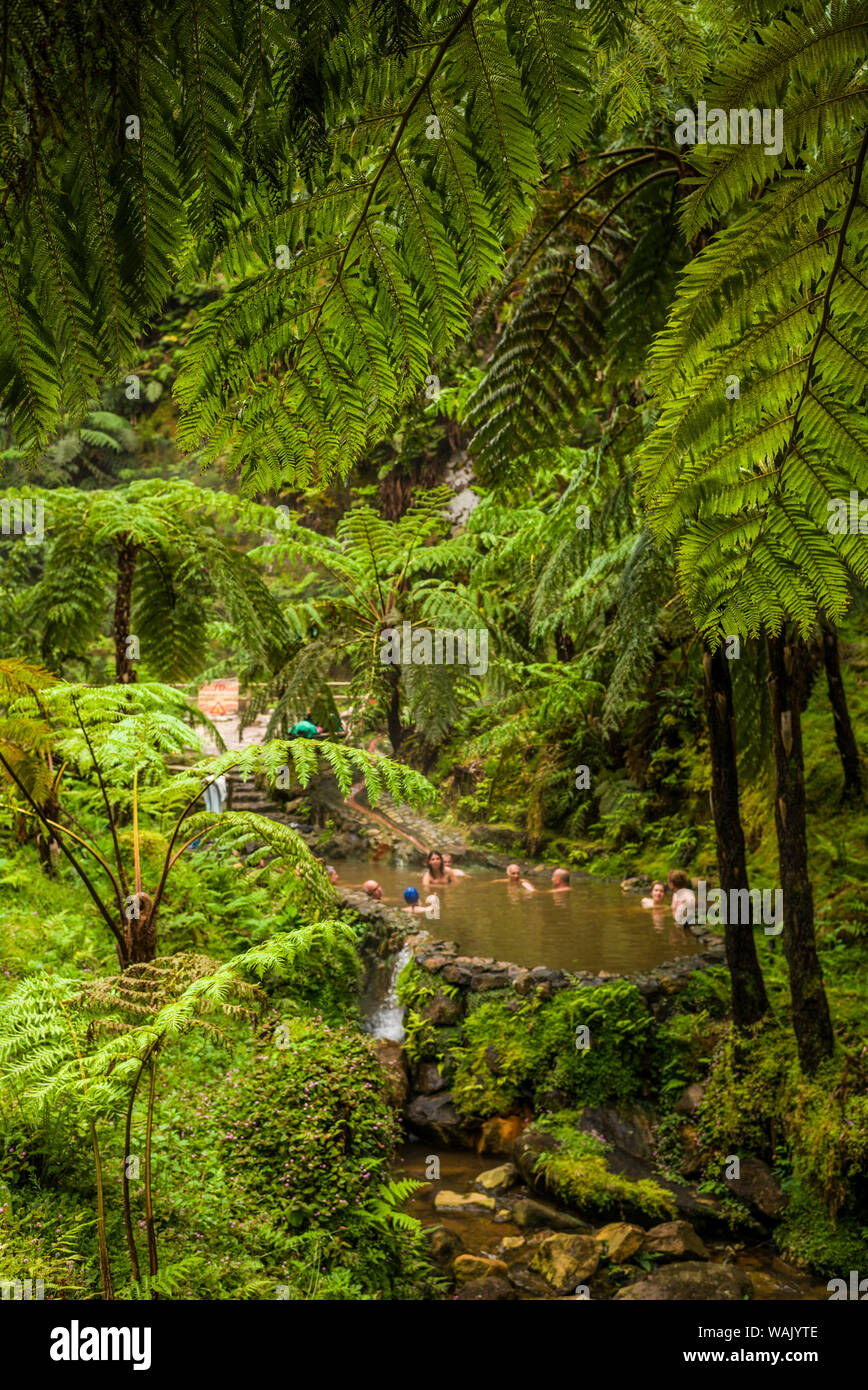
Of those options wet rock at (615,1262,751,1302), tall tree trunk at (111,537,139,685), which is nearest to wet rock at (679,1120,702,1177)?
wet rock at (615,1262,751,1302)

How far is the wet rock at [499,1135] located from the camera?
4.04 metres

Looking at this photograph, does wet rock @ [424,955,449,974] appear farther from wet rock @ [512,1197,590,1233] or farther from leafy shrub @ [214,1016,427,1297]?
wet rock @ [512,1197,590,1233]

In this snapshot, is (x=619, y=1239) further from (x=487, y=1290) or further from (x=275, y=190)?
(x=275, y=190)

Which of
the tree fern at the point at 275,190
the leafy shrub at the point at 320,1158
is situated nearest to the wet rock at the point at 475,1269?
the leafy shrub at the point at 320,1158

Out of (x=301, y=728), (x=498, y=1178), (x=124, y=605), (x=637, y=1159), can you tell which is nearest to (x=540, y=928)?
(x=637, y=1159)

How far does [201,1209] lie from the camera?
8.38 ft

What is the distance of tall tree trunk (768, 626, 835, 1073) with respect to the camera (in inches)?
135

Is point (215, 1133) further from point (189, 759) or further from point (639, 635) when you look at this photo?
point (189, 759)

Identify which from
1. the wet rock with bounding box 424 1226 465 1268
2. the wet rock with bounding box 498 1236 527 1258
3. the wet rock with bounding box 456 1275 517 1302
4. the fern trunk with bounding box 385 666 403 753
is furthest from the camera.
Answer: the fern trunk with bounding box 385 666 403 753

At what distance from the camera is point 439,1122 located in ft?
13.6

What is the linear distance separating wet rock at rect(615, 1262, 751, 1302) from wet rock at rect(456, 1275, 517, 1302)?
0.37m

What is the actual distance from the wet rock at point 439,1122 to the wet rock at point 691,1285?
1278mm

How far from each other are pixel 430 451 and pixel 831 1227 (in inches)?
309
